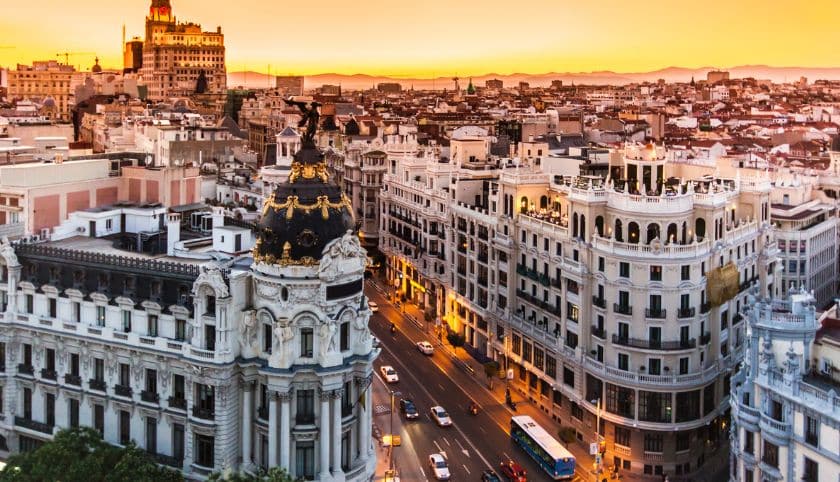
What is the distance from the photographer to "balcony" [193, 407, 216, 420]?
73.9m

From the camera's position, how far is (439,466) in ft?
301

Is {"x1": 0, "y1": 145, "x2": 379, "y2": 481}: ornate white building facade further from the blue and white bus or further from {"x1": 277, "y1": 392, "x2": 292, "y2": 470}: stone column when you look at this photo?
the blue and white bus

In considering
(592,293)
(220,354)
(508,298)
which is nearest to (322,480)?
(220,354)

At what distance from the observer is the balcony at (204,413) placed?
243 ft

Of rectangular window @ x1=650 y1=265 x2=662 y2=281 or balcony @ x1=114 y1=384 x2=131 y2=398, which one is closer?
balcony @ x1=114 y1=384 x2=131 y2=398

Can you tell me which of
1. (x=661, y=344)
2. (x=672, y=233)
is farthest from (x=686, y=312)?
(x=672, y=233)

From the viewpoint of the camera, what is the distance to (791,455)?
68375 millimetres

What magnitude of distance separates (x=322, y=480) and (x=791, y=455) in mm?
33953

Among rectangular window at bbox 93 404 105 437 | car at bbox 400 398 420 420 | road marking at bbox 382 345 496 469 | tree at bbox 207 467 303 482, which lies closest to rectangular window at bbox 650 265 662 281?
road marking at bbox 382 345 496 469

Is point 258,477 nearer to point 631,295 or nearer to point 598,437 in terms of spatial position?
point 598,437

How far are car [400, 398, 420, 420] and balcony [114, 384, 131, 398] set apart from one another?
3546 centimetres

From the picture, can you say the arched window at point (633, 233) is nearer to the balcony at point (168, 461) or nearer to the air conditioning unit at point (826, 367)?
the air conditioning unit at point (826, 367)

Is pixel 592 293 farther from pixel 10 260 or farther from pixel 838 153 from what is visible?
pixel 838 153

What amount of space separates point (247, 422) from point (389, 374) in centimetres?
4301
